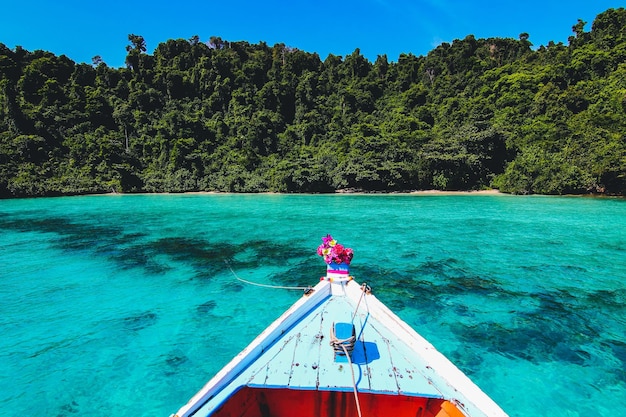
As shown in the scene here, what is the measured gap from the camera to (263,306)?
9445 millimetres

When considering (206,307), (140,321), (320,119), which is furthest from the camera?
(320,119)

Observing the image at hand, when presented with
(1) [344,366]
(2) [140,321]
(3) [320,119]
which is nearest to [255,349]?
(1) [344,366]

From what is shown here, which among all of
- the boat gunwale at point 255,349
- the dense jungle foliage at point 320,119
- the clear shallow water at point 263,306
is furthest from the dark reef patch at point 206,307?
the dense jungle foliage at point 320,119

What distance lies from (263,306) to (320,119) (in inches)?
2607

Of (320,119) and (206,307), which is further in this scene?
(320,119)

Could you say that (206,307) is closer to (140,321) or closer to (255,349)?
(140,321)

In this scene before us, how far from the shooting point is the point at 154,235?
19.8 m

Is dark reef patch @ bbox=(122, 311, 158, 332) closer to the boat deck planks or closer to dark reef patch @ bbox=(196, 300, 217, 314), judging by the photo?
dark reef patch @ bbox=(196, 300, 217, 314)

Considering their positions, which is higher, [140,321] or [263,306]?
[263,306]

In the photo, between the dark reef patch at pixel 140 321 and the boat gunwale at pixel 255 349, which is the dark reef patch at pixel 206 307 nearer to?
the dark reef patch at pixel 140 321

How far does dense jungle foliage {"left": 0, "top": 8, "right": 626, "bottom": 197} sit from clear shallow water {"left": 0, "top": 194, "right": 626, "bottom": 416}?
2546cm

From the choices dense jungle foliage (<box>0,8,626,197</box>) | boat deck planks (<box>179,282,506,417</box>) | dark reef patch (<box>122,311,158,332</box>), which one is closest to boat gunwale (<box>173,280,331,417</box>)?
boat deck planks (<box>179,282,506,417</box>)

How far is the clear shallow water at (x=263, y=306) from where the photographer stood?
19.5ft

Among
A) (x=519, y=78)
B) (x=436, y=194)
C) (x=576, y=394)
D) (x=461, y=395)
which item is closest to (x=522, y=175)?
(x=436, y=194)
